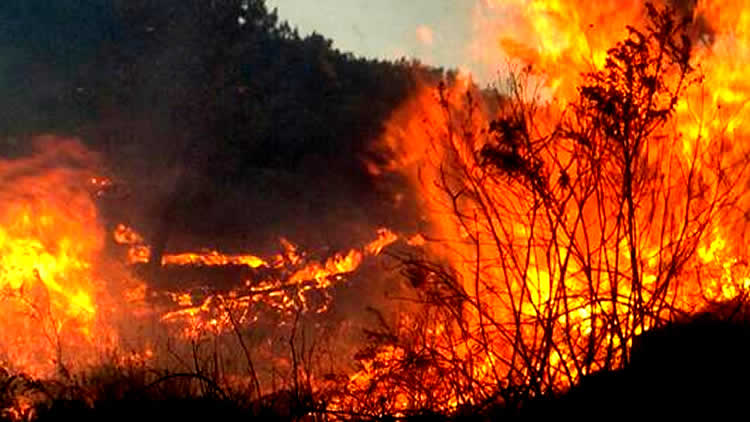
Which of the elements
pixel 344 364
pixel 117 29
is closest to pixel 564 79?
pixel 344 364

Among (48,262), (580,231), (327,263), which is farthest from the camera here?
(327,263)

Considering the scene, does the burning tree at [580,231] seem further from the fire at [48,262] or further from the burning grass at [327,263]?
the fire at [48,262]

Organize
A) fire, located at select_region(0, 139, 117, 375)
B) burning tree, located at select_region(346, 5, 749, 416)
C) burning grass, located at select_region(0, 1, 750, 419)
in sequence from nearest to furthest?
burning tree, located at select_region(346, 5, 749, 416) < burning grass, located at select_region(0, 1, 750, 419) < fire, located at select_region(0, 139, 117, 375)

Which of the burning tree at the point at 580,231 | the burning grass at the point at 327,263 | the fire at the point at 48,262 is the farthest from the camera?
the fire at the point at 48,262

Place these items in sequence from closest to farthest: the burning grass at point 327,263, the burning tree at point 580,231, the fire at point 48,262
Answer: the burning tree at point 580,231 → the burning grass at point 327,263 → the fire at point 48,262

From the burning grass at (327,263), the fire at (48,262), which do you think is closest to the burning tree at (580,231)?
the burning grass at (327,263)

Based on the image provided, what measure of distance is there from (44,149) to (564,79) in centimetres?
1652

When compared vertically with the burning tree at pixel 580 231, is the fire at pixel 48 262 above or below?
above

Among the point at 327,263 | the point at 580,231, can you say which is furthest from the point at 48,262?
the point at 580,231

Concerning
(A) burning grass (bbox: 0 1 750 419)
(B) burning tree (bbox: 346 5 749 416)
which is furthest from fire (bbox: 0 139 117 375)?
(B) burning tree (bbox: 346 5 749 416)

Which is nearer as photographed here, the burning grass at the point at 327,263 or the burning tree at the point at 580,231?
the burning tree at the point at 580,231

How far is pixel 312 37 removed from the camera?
104 ft

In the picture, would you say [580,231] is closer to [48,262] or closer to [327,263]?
[327,263]

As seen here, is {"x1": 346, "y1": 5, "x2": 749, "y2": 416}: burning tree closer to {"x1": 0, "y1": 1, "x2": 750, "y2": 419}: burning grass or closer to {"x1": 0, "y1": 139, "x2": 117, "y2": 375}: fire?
{"x1": 0, "y1": 1, "x2": 750, "y2": 419}: burning grass
